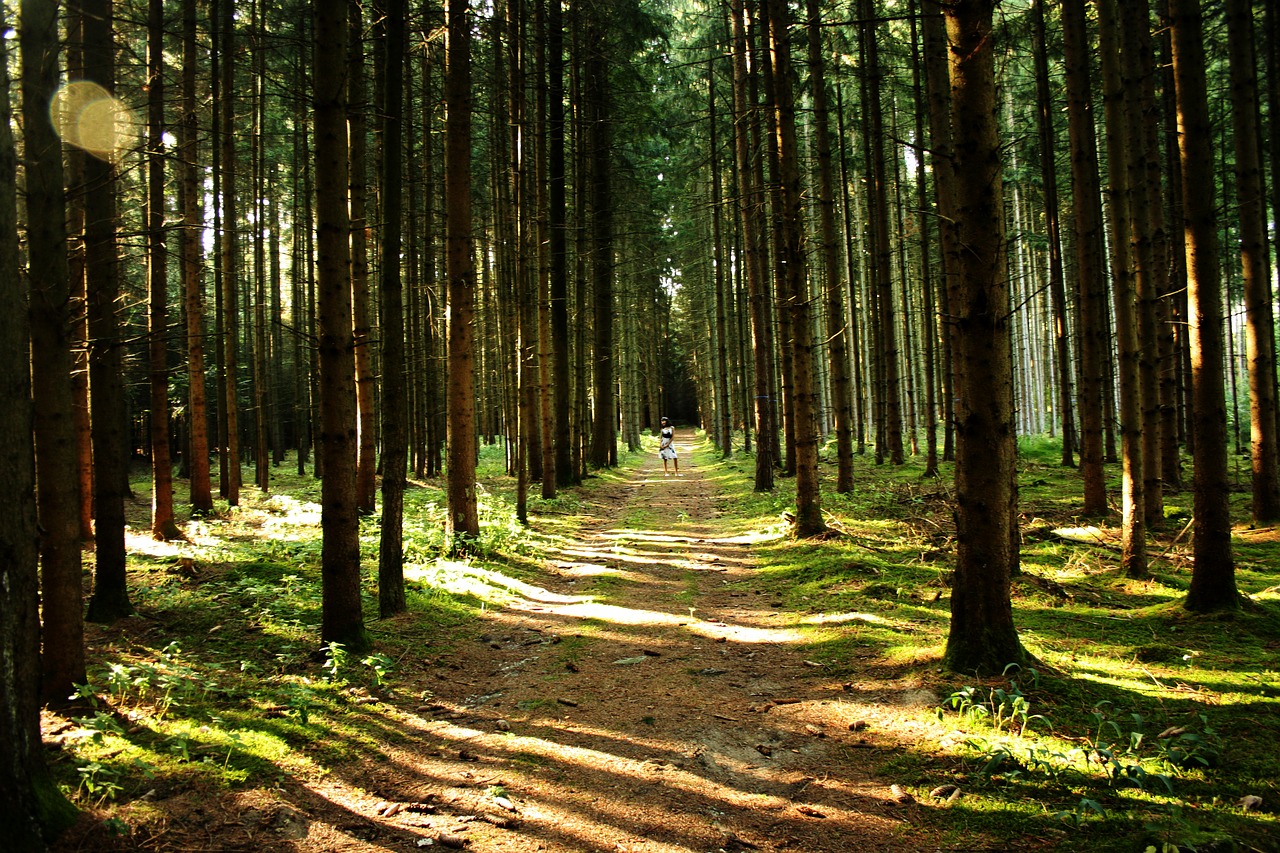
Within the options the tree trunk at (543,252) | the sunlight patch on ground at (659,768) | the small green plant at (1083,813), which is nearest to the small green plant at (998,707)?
the small green plant at (1083,813)

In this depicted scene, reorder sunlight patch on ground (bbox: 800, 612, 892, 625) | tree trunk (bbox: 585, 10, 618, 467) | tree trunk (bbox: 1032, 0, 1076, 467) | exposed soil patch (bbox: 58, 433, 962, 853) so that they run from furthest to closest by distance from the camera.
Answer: tree trunk (bbox: 585, 10, 618, 467), tree trunk (bbox: 1032, 0, 1076, 467), sunlight patch on ground (bbox: 800, 612, 892, 625), exposed soil patch (bbox: 58, 433, 962, 853)

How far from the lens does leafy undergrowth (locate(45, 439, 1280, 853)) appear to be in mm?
3258

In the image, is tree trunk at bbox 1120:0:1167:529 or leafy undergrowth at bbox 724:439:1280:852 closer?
leafy undergrowth at bbox 724:439:1280:852

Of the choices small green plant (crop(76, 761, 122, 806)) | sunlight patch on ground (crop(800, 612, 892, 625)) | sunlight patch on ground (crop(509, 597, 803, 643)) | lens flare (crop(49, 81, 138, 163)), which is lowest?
sunlight patch on ground (crop(509, 597, 803, 643))

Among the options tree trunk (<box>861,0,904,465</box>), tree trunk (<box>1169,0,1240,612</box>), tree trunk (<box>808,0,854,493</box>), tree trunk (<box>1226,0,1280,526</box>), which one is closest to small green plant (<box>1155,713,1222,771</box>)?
tree trunk (<box>1169,0,1240,612</box>)

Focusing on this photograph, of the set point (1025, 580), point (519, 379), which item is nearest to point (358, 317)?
point (519, 379)

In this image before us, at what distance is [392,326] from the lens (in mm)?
6953

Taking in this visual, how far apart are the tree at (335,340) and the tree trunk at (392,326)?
37.2 inches

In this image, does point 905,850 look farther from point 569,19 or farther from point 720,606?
point 569,19

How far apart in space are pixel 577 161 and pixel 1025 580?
16.2m

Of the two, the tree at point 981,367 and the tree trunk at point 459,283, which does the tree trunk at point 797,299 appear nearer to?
the tree trunk at point 459,283

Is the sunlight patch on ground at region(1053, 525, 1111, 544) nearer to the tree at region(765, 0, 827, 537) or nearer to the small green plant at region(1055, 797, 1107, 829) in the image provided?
the tree at region(765, 0, 827, 537)

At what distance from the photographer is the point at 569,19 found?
15281mm

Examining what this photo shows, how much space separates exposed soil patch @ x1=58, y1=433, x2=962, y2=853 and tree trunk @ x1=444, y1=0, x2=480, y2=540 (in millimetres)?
3244
